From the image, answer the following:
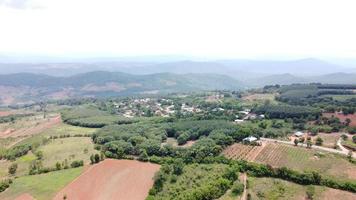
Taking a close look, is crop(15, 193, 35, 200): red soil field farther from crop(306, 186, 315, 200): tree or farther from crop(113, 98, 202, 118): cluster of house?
crop(113, 98, 202, 118): cluster of house

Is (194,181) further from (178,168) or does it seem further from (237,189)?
(237,189)

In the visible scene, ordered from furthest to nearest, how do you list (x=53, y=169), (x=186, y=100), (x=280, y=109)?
(x=186, y=100) → (x=280, y=109) → (x=53, y=169)

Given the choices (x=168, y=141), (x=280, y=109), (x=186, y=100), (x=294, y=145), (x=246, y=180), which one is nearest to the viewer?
(x=246, y=180)

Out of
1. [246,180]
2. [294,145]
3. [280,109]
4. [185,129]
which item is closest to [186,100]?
[280,109]

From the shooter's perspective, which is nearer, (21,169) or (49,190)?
(49,190)

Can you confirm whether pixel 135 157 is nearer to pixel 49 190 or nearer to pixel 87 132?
pixel 49 190

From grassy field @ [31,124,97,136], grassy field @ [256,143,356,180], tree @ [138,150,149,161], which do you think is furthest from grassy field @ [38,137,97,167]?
grassy field @ [256,143,356,180]
